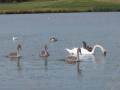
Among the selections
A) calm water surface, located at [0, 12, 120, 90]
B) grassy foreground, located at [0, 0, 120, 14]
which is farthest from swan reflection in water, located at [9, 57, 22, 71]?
grassy foreground, located at [0, 0, 120, 14]

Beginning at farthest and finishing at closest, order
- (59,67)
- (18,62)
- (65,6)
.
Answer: (65,6)
(18,62)
(59,67)

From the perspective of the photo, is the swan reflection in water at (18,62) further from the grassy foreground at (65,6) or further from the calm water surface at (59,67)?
the grassy foreground at (65,6)

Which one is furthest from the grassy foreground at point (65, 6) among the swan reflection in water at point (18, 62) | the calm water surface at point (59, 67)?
the swan reflection in water at point (18, 62)

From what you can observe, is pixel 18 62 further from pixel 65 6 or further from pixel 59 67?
pixel 65 6

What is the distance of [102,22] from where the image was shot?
294 ft

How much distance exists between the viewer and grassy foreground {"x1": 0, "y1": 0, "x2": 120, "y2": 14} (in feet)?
358

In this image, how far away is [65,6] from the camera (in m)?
114

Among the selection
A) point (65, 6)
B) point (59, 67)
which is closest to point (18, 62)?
point (59, 67)

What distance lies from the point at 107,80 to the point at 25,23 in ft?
199

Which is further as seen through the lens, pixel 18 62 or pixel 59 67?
pixel 18 62

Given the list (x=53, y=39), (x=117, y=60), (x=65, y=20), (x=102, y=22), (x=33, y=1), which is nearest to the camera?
(x=117, y=60)

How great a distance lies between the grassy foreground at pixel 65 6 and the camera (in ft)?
358

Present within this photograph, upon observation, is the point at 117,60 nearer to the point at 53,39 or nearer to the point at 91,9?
the point at 53,39

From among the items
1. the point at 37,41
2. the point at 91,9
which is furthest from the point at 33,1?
the point at 37,41
